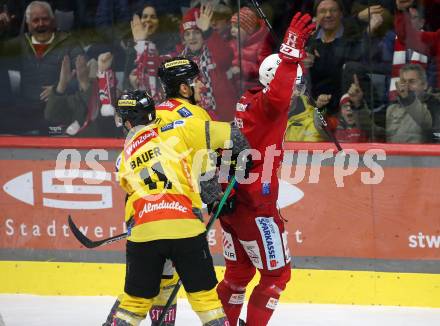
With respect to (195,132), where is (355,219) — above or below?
below

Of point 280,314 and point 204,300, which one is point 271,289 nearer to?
point 204,300

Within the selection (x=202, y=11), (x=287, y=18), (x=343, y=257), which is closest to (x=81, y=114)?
(x=202, y=11)

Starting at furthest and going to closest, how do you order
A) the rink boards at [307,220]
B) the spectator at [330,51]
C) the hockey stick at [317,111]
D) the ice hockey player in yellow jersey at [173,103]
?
the spectator at [330,51] → the rink boards at [307,220] → the hockey stick at [317,111] → the ice hockey player in yellow jersey at [173,103]

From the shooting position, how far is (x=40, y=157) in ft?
23.1

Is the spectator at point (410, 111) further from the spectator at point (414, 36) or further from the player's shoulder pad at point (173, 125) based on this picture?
the player's shoulder pad at point (173, 125)

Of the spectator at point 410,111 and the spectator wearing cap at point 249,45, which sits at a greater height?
the spectator wearing cap at point 249,45

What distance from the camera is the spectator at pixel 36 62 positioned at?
716 cm

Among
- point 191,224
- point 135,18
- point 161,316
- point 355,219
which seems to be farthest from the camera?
point 135,18

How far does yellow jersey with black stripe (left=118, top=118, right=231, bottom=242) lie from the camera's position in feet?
15.5

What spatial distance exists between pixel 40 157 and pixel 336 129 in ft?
6.32

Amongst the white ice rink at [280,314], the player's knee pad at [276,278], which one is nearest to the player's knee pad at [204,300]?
the player's knee pad at [276,278]

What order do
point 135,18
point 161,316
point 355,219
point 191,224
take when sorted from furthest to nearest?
point 135,18 → point 355,219 → point 161,316 → point 191,224

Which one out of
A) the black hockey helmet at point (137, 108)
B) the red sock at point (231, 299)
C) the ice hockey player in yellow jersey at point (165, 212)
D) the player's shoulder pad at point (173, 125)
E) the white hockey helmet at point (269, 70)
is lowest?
the red sock at point (231, 299)

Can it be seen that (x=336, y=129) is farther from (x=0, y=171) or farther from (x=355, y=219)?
(x=0, y=171)
